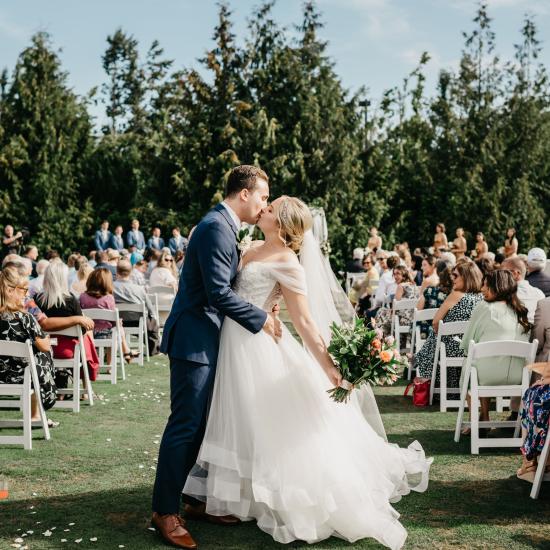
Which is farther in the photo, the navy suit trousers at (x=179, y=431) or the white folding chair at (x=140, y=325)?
the white folding chair at (x=140, y=325)

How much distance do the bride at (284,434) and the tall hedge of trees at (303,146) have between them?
21.9 meters

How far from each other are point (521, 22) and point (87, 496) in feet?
96.5

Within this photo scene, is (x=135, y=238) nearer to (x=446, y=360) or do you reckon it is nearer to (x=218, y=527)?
(x=446, y=360)

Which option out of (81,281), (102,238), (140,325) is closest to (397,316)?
(140,325)

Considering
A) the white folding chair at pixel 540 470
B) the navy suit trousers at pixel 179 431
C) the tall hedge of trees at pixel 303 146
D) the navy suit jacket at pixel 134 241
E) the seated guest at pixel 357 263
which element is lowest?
the white folding chair at pixel 540 470

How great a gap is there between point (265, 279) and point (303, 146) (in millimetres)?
23587

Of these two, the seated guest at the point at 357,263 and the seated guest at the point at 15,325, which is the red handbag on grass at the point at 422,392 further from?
the seated guest at the point at 357,263

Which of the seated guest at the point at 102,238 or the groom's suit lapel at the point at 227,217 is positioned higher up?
the seated guest at the point at 102,238

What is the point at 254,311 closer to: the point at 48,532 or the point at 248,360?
the point at 248,360

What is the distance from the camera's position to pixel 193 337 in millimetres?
4477

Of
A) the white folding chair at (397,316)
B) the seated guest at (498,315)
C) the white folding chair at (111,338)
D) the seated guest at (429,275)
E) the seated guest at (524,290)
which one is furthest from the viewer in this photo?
the seated guest at (429,275)

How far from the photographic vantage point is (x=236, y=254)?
4.62m

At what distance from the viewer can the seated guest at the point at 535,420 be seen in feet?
17.6

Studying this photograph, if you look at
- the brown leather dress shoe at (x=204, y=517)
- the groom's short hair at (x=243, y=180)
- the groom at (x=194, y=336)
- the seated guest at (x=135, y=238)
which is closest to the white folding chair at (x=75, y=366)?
the brown leather dress shoe at (x=204, y=517)
